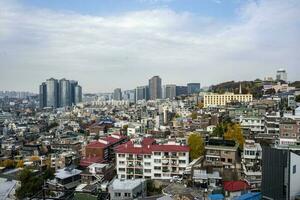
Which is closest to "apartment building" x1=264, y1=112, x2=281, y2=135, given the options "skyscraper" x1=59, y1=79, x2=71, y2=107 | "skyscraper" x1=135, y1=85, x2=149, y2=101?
"skyscraper" x1=135, y1=85, x2=149, y2=101

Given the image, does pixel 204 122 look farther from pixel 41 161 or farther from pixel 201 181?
pixel 201 181

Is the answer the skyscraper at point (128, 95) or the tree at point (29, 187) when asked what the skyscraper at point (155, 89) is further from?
the tree at point (29, 187)

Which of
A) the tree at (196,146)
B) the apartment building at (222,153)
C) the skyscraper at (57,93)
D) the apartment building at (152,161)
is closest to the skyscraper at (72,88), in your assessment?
the skyscraper at (57,93)

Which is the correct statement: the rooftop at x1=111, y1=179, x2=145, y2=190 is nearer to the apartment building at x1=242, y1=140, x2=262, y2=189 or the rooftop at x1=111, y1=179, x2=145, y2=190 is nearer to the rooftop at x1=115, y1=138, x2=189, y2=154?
the rooftop at x1=115, y1=138, x2=189, y2=154

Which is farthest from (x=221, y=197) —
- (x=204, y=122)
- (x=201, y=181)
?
(x=204, y=122)

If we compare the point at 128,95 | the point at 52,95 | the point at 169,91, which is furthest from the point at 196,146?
the point at 128,95

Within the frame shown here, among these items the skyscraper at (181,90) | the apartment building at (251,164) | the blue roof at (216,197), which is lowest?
the blue roof at (216,197)
